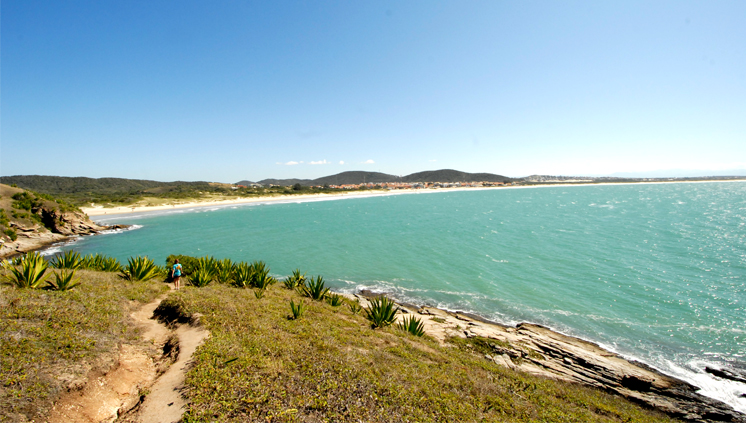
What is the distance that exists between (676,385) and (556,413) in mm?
6691

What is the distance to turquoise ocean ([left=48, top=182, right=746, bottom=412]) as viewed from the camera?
12345mm

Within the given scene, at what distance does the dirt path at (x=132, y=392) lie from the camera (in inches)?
174

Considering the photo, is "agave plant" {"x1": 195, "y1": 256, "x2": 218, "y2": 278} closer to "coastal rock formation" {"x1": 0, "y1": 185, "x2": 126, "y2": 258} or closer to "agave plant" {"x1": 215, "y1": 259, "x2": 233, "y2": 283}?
"agave plant" {"x1": 215, "y1": 259, "x2": 233, "y2": 283}

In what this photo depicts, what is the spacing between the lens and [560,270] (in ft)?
68.2

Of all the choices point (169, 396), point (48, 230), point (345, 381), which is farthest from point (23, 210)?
point (345, 381)

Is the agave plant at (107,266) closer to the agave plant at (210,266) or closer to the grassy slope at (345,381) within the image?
the agave plant at (210,266)

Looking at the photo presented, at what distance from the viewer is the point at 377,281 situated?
762 inches

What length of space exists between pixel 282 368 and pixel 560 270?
838 inches

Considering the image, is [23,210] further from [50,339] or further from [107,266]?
[50,339]

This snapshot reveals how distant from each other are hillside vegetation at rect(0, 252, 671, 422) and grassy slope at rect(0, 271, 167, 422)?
0.02 m

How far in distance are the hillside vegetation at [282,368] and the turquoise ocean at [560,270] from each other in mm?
5910

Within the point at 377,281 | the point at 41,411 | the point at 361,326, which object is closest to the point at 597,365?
the point at 361,326

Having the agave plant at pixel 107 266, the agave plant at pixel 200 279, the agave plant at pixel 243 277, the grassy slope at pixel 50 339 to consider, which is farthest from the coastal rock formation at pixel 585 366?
the agave plant at pixel 107 266

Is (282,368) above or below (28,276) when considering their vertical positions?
below
